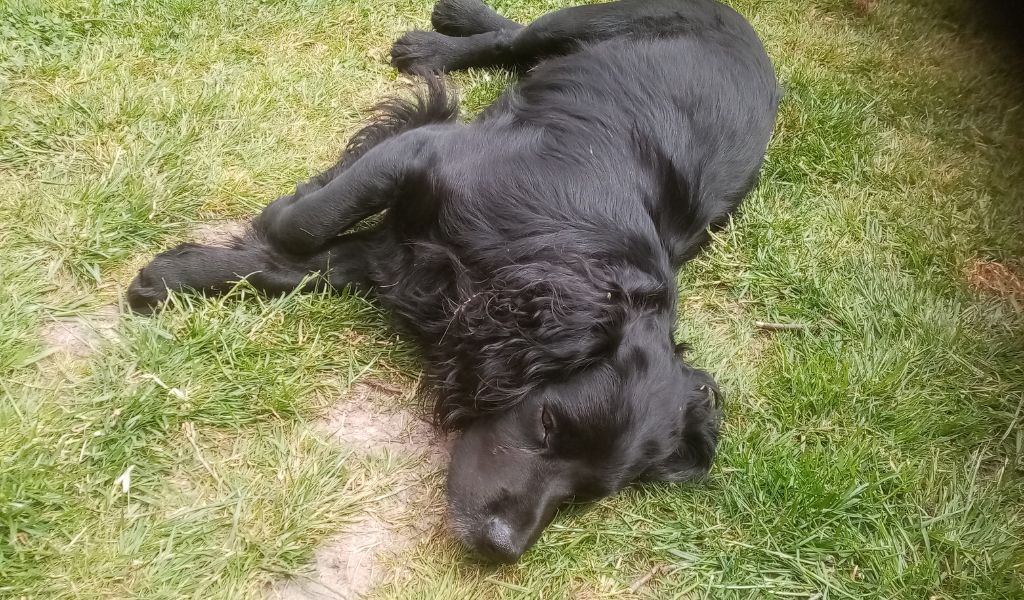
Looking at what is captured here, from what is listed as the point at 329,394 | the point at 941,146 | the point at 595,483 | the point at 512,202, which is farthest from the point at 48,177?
the point at 941,146

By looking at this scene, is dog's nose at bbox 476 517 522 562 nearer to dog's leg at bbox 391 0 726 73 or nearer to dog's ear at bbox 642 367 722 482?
dog's ear at bbox 642 367 722 482

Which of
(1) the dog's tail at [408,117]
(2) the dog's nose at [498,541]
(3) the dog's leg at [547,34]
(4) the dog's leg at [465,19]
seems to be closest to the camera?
(2) the dog's nose at [498,541]

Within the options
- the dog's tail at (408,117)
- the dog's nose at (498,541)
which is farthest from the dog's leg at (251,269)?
the dog's nose at (498,541)

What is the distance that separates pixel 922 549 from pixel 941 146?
2562mm

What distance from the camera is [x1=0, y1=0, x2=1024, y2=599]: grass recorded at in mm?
1941

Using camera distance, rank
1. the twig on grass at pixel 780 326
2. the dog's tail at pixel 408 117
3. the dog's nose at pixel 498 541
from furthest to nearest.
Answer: the twig on grass at pixel 780 326
the dog's tail at pixel 408 117
the dog's nose at pixel 498 541

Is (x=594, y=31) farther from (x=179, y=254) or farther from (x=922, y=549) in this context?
(x=922, y=549)

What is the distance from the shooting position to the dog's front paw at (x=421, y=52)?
329cm

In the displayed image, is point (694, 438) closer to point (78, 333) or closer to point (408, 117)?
point (408, 117)

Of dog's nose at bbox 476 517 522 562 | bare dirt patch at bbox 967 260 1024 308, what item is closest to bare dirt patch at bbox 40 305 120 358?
dog's nose at bbox 476 517 522 562

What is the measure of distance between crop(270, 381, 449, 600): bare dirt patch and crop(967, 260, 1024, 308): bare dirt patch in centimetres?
272

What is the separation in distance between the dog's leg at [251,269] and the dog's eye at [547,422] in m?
0.88

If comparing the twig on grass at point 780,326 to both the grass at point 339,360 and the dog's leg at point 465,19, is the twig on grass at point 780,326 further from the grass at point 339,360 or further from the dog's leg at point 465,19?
the dog's leg at point 465,19

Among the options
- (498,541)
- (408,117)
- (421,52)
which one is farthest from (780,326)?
(421,52)
